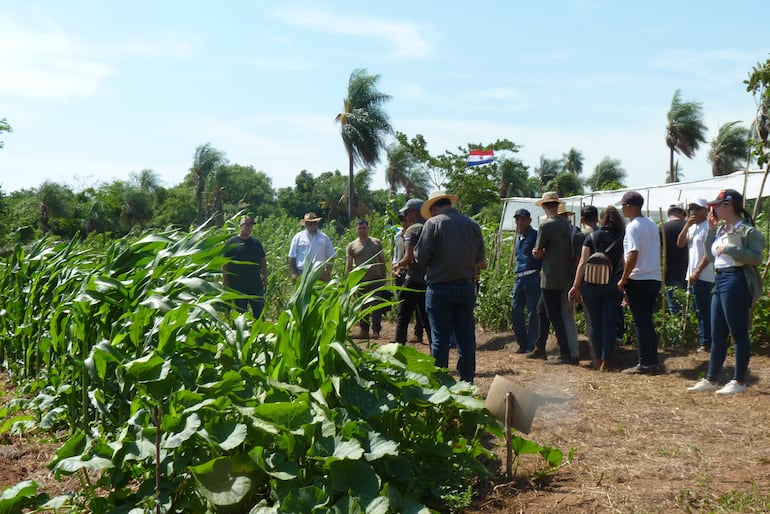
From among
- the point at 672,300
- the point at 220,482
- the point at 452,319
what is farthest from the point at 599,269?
the point at 220,482

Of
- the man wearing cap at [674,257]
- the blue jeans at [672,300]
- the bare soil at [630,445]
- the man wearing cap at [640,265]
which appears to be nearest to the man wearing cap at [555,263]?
the bare soil at [630,445]

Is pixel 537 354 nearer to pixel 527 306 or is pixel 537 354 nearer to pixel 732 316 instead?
pixel 527 306

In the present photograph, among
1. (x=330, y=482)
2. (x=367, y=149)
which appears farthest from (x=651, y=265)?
(x=367, y=149)

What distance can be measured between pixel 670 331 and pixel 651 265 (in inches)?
58.2

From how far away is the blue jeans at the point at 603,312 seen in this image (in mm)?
6680

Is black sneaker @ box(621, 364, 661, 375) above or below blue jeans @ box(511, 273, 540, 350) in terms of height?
below

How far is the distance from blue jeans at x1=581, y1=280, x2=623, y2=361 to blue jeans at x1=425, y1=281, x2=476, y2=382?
1.72 m

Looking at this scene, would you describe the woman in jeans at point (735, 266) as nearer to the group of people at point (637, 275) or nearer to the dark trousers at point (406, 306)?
the group of people at point (637, 275)

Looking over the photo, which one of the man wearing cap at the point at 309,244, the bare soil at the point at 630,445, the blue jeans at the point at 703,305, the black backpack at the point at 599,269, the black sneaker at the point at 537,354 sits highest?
the man wearing cap at the point at 309,244

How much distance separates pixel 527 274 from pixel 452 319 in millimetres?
2409

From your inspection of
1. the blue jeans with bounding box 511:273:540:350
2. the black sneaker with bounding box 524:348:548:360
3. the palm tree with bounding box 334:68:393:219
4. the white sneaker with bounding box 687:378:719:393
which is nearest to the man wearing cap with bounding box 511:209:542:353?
the blue jeans with bounding box 511:273:540:350

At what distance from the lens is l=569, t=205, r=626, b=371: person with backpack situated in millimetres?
A: 6637

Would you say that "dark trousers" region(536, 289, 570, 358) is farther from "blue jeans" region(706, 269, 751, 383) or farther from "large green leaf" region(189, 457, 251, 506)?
"large green leaf" region(189, 457, 251, 506)

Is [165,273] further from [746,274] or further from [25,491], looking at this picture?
[746,274]
